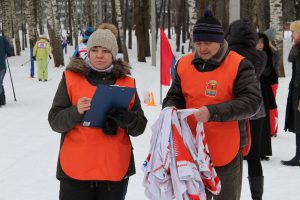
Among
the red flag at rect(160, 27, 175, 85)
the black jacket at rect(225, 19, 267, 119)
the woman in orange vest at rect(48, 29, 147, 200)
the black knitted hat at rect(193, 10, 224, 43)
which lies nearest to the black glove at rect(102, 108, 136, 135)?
the woman in orange vest at rect(48, 29, 147, 200)

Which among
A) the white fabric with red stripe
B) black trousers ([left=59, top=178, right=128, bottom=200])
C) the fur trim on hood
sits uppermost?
the fur trim on hood

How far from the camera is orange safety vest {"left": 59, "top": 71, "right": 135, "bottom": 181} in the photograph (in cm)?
308

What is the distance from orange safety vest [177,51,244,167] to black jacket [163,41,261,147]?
37 millimetres

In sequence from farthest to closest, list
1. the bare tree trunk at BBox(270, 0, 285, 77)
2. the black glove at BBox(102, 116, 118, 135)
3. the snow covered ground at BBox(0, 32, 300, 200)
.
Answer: the bare tree trunk at BBox(270, 0, 285, 77) → the snow covered ground at BBox(0, 32, 300, 200) → the black glove at BBox(102, 116, 118, 135)

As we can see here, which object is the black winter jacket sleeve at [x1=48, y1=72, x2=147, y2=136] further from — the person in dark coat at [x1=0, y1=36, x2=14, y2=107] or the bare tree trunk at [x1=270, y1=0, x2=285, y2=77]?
the bare tree trunk at [x1=270, y1=0, x2=285, y2=77]

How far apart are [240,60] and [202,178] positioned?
81 cm

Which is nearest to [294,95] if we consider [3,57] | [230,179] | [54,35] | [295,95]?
[295,95]

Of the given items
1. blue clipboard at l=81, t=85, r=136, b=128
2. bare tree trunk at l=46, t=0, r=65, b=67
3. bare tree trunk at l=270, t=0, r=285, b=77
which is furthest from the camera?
bare tree trunk at l=46, t=0, r=65, b=67

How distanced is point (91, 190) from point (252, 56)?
2.05 meters

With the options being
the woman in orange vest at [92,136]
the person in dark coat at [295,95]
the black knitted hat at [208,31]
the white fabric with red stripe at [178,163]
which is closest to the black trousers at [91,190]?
the woman in orange vest at [92,136]

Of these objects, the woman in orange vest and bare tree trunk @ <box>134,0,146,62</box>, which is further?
bare tree trunk @ <box>134,0,146,62</box>

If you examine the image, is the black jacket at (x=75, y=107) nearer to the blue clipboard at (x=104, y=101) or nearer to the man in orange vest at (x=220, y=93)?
the blue clipboard at (x=104, y=101)

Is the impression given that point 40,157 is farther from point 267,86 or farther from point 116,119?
point 116,119

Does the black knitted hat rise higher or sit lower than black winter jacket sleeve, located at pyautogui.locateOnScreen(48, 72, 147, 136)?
higher
